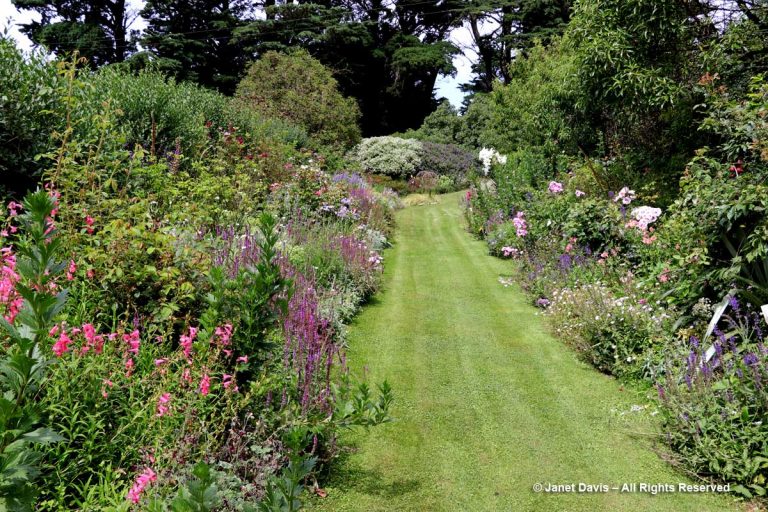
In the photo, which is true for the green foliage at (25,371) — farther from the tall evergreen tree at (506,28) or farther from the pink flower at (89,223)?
the tall evergreen tree at (506,28)

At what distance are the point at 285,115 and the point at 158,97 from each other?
444 inches

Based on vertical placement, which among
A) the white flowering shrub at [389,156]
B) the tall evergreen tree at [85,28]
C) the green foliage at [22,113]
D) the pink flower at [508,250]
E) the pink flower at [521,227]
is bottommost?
the pink flower at [508,250]

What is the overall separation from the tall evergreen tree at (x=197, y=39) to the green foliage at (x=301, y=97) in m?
7.97

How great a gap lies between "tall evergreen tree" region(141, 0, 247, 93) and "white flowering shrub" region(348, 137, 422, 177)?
10.2 metres

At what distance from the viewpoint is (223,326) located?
9.94 feet

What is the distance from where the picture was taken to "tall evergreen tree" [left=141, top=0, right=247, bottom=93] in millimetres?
27219

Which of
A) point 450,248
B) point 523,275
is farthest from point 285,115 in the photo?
point 523,275

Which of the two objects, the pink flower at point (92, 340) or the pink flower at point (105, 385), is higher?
the pink flower at point (92, 340)

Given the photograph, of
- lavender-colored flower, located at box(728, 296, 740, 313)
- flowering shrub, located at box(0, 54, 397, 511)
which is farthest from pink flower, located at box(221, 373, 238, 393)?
lavender-colored flower, located at box(728, 296, 740, 313)

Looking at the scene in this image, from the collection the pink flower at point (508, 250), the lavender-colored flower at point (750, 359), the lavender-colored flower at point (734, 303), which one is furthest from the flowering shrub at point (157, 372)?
the pink flower at point (508, 250)

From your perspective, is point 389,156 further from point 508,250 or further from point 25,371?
point 25,371

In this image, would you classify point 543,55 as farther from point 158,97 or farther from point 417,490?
point 417,490

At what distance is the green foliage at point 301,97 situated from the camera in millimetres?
18484

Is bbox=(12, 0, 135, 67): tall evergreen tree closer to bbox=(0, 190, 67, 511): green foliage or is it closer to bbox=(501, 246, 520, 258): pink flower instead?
bbox=(501, 246, 520, 258): pink flower
